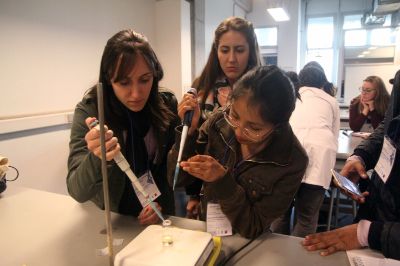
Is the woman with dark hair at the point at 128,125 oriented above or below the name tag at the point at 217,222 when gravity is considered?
above

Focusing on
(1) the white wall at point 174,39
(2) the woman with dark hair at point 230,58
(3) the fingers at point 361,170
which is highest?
(1) the white wall at point 174,39

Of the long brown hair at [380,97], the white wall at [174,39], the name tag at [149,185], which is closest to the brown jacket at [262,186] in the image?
the name tag at [149,185]

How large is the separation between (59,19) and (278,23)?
608 centimetres

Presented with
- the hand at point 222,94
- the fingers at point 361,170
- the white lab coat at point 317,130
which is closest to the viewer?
the fingers at point 361,170

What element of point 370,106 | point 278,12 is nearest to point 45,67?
point 370,106

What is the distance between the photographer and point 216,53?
5.52 ft

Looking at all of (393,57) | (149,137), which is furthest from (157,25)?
(393,57)

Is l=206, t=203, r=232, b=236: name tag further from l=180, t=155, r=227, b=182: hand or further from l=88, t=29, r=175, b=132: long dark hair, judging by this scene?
→ l=88, t=29, r=175, b=132: long dark hair

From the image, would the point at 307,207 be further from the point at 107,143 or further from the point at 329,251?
the point at 107,143

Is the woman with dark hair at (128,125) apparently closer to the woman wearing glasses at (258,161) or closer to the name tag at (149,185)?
the name tag at (149,185)

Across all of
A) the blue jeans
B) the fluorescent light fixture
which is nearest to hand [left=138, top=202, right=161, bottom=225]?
the blue jeans

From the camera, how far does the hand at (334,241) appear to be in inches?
33.5

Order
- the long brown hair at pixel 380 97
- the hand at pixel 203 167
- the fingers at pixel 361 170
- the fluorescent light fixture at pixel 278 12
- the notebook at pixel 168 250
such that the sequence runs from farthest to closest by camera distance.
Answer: the fluorescent light fixture at pixel 278 12
the long brown hair at pixel 380 97
the fingers at pixel 361 170
the hand at pixel 203 167
the notebook at pixel 168 250

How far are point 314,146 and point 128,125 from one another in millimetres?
1476
